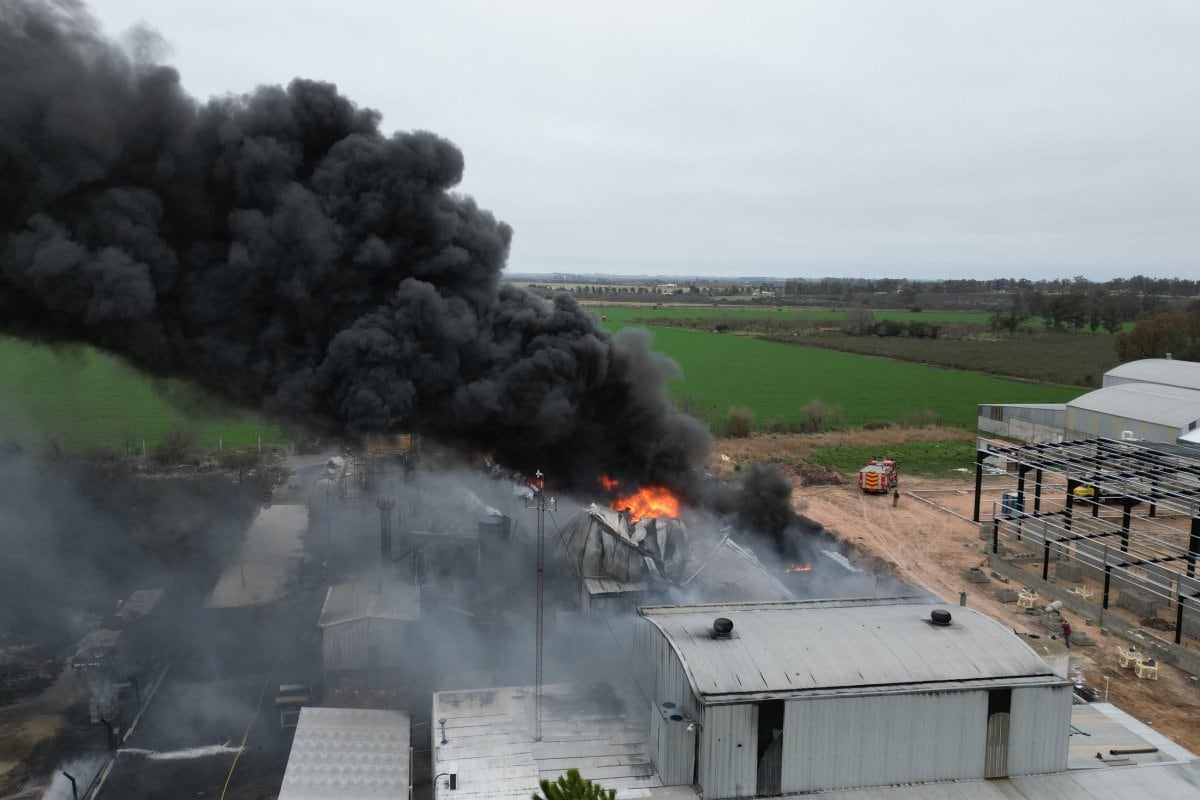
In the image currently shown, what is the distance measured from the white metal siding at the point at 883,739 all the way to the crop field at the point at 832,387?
154ft

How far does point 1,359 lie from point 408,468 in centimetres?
5667

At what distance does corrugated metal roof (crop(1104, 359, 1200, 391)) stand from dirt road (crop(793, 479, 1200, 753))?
753 inches

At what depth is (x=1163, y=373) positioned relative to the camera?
202ft

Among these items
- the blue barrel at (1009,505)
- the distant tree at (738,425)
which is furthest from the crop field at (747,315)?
the blue barrel at (1009,505)

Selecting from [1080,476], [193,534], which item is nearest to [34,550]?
[193,534]

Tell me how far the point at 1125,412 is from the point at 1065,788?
39.9 m

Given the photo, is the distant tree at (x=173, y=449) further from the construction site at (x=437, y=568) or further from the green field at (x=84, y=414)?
the construction site at (x=437, y=568)

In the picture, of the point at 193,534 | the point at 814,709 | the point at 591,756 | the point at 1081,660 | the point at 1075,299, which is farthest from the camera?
the point at 1075,299

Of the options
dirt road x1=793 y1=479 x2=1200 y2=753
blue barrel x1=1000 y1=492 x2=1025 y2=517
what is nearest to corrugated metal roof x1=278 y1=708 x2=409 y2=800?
dirt road x1=793 y1=479 x2=1200 y2=753

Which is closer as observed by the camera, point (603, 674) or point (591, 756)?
point (591, 756)

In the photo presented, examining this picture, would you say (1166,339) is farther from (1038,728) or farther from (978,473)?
(1038,728)

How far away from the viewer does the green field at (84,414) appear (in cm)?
5488

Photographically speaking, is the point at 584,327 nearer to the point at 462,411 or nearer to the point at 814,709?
the point at 462,411

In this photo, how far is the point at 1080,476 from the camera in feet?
112
